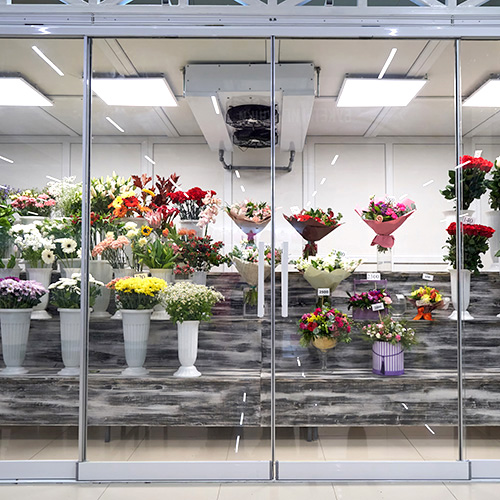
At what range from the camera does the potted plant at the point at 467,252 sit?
2.88 m

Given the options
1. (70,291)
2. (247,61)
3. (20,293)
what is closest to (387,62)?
(247,61)

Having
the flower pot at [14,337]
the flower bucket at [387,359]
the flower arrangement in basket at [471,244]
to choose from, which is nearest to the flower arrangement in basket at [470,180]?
the flower arrangement in basket at [471,244]

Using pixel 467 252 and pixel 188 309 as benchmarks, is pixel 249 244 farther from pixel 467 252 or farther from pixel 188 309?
pixel 467 252

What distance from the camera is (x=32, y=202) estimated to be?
2.91m

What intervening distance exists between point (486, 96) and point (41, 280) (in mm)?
2934

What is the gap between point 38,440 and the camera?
2805 millimetres

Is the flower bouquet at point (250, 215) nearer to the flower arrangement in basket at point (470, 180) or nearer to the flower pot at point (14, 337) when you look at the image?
the flower arrangement in basket at point (470, 180)

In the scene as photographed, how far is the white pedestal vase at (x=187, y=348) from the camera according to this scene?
2844 millimetres

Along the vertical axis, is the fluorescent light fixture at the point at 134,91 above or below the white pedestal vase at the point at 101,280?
above

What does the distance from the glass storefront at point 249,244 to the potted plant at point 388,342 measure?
0.04 feet

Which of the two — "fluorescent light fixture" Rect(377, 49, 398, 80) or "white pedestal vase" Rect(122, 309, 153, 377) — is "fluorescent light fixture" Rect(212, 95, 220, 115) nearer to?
"fluorescent light fixture" Rect(377, 49, 398, 80)

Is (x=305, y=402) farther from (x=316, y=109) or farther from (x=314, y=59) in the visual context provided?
(x=314, y=59)

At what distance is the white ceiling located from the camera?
2842 millimetres

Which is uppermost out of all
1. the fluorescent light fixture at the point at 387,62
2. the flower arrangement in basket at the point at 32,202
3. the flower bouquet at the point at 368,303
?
the fluorescent light fixture at the point at 387,62
